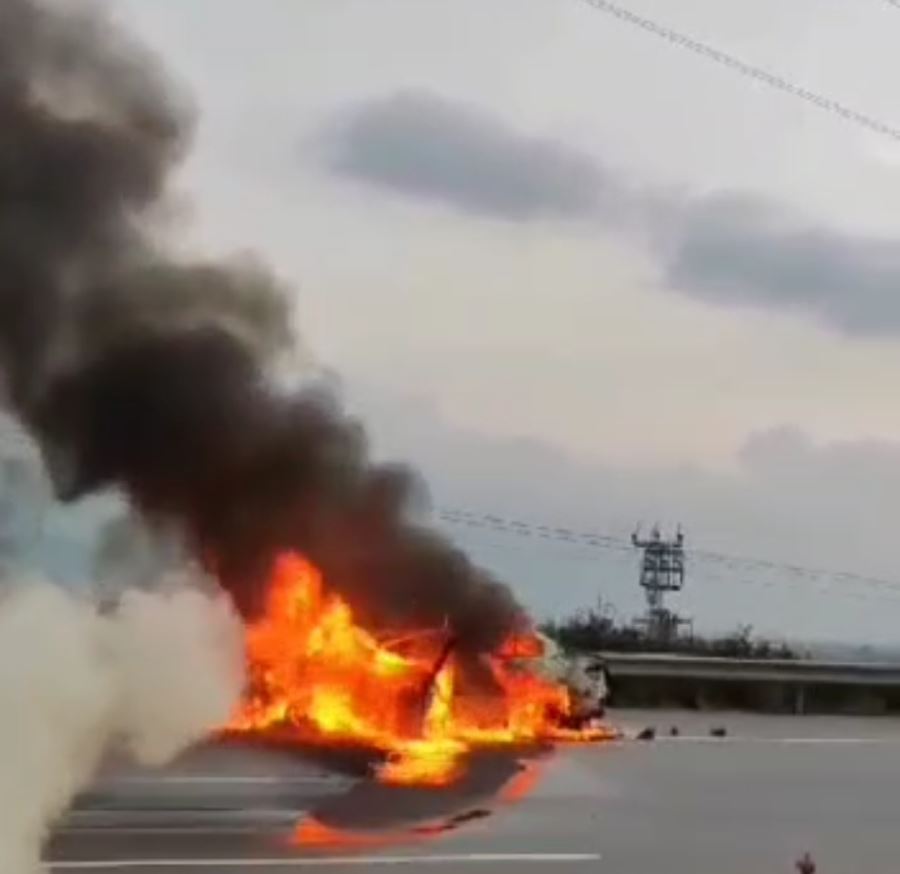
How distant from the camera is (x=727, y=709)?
110ft

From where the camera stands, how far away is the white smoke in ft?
39.3

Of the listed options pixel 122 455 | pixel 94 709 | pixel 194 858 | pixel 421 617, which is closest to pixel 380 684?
pixel 421 617

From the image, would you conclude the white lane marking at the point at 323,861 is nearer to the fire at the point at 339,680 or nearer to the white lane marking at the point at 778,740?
the fire at the point at 339,680

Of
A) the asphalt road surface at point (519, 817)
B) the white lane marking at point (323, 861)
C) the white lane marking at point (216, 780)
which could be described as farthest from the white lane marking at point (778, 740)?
the white lane marking at point (323, 861)

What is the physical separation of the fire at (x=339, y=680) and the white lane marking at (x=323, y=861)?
7.22 metres

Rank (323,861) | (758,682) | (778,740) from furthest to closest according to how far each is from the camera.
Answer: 1. (758,682)
2. (778,740)
3. (323,861)

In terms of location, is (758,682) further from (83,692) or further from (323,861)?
(83,692)

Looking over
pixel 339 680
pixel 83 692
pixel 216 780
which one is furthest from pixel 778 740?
pixel 83 692

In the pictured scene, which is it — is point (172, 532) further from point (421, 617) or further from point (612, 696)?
point (612, 696)

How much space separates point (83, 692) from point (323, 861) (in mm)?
3211

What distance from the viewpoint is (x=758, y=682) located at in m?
33.5

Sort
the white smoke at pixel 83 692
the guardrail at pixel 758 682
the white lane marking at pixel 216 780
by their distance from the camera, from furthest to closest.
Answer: the guardrail at pixel 758 682 < the white lane marking at pixel 216 780 < the white smoke at pixel 83 692

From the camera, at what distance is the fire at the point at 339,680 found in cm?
2367

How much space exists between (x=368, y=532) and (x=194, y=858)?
1036cm
